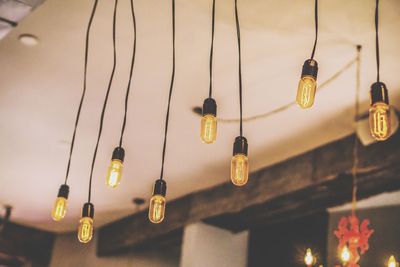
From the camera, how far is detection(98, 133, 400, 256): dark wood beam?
15.1 ft

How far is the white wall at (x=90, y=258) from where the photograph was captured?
7.92m

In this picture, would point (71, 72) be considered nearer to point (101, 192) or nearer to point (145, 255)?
point (101, 192)

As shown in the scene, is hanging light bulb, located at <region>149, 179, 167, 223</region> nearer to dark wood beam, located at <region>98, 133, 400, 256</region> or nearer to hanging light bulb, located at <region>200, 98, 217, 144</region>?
hanging light bulb, located at <region>200, 98, 217, 144</region>

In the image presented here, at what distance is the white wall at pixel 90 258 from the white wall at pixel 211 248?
1.70 metres

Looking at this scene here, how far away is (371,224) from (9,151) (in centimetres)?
371

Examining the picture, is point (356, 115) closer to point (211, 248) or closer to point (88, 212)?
point (88, 212)

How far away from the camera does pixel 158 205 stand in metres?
3.39

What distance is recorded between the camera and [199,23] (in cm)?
361

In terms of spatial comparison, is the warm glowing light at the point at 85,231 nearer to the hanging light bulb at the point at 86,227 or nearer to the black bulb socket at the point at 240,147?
the hanging light bulb at the point at 86,227

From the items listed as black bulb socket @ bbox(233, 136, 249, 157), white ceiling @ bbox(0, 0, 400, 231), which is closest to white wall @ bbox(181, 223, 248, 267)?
white ceiling @ bbox(0, 0, 400, 231)

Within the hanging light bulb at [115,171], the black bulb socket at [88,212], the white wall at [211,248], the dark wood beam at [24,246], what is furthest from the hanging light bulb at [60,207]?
the dark wood beam at [24,246]

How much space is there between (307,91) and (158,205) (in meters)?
1.23

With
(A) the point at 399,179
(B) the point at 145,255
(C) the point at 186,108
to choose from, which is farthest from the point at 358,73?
(B) the point at 145,255

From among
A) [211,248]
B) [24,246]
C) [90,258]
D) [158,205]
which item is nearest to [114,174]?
[158,205]
